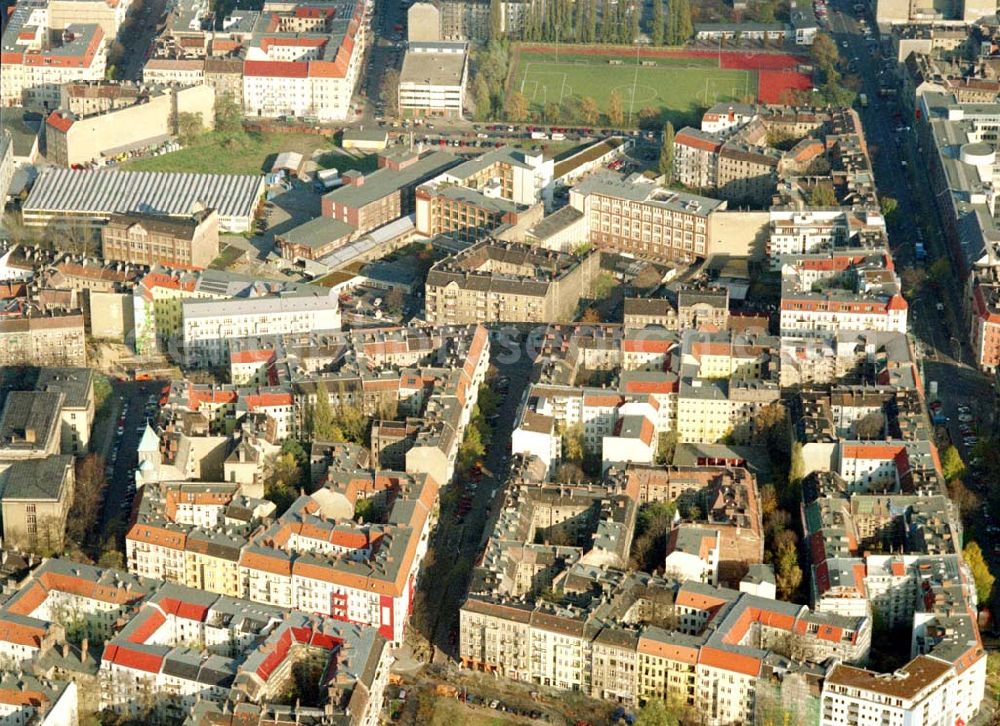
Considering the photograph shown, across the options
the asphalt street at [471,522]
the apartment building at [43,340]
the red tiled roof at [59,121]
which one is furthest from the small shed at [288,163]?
the asphalt street at [471,522]

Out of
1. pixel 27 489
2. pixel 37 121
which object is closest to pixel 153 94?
pixel 37 121

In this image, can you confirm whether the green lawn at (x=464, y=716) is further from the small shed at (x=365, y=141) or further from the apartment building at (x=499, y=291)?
the small shed at (x=365, y=141)

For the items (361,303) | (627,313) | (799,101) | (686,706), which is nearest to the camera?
(686,706)

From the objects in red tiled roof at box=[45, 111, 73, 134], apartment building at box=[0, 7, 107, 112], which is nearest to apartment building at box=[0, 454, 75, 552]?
red tiled roof at box=[45, 111, 73, 134]

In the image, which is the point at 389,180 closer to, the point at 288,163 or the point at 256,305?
the point at 288,163

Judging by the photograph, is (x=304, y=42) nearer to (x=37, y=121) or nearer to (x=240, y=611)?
(x=37, y=121)

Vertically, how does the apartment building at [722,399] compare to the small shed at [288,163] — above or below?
below
